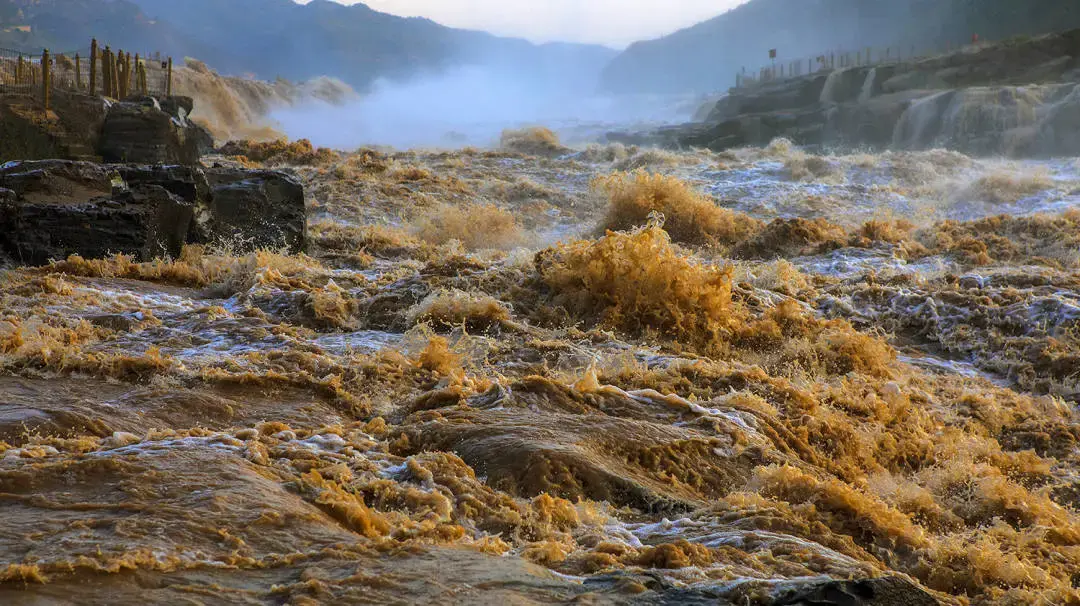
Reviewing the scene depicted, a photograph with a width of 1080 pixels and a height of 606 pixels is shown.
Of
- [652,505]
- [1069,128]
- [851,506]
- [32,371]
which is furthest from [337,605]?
[1069,128]

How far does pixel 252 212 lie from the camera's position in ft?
29.6

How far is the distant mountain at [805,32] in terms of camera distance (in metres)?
52.0

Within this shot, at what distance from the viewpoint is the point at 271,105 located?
53188 millimetres

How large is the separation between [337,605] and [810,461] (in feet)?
8.73

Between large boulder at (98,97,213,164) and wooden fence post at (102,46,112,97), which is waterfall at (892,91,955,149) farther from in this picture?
wooden fence post at (102,46,112,97)

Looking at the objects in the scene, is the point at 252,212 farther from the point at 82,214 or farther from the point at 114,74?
the point at 114,74

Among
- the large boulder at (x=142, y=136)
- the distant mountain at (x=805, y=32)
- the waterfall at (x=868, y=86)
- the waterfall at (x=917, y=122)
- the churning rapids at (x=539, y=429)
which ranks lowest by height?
the churning rapids at (x=539, y=429)

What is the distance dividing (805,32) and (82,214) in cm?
9855

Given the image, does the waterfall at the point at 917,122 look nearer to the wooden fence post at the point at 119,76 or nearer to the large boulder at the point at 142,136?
the large boulder at the point at 142,136

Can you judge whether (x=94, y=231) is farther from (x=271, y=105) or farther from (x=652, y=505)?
(x=271, y=105)

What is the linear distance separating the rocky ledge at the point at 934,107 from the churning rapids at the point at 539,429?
16.4 meters

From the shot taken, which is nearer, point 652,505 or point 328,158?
point 652,505

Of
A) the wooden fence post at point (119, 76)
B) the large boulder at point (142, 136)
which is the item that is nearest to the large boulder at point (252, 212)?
the large boulder at point (142, 136)

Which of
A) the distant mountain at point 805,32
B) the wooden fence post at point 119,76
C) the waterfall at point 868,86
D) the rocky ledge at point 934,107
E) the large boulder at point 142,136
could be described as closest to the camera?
the large boulder at point 142,136
